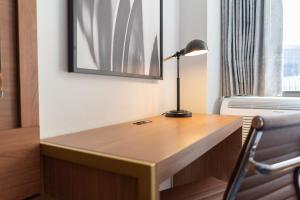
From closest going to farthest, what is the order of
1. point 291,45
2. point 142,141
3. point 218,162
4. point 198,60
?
point 142,141, point 218,162, point 198,60, point 291,45

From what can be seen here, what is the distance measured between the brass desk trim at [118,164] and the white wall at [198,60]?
145 centimetres

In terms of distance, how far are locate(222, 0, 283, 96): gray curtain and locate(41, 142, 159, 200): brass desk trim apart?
188cm

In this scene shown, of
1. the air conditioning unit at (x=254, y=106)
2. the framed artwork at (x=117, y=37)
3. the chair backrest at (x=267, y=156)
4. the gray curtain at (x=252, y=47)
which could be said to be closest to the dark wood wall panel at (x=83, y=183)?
the chair backrest at (x=267, y=156)

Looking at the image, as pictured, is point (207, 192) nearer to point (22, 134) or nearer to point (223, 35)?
point (22, 134)

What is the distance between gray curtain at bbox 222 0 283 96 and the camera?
88.0 inches

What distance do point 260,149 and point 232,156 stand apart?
3.53 feet

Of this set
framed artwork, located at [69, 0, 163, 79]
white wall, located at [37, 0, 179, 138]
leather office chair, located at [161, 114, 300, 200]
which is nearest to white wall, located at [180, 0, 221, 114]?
framed artwork, located at [69, 0, 163, 79]

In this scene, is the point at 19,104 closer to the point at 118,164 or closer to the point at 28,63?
the point at 28,63

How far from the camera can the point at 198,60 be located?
6.81 ft

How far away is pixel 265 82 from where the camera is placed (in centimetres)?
225

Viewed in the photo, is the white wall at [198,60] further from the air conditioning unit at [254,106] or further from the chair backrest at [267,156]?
the chair backrest at [267,156]

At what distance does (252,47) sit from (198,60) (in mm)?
609

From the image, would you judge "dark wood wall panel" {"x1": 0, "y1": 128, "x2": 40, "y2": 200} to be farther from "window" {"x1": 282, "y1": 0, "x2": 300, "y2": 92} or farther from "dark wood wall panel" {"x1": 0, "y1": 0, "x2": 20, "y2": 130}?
"window" {"x1": 282, "y1": 0, "x2": 300, "y2": 92}

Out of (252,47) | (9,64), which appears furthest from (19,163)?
(252,47)
